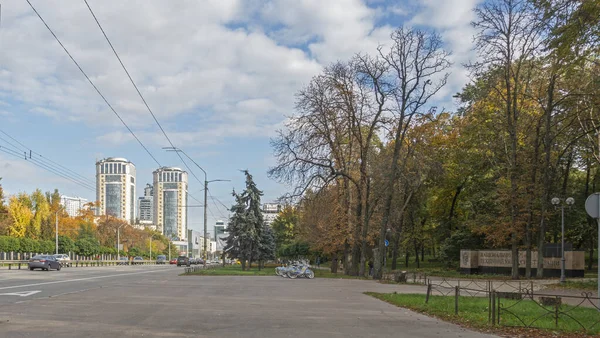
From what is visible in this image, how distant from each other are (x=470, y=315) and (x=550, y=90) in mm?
24862

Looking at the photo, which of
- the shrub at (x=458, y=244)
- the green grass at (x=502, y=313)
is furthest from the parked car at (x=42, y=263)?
the shrub at (x=458, y=244)

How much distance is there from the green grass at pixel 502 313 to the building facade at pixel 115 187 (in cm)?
13400

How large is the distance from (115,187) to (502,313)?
162 metres

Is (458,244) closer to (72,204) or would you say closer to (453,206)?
(453,206)

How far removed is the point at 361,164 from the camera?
39.6 metres

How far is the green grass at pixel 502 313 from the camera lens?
12484mm

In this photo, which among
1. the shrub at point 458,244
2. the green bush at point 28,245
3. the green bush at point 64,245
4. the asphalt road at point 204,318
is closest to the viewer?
the asphalt road at point 204,318

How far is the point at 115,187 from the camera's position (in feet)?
538

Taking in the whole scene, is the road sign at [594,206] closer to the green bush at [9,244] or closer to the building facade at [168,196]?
the green bush at [9,244]

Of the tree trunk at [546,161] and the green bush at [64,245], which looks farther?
the green bush at [64,245]

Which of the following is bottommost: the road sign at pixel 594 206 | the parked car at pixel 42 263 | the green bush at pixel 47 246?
the green bush at pixel 47 246

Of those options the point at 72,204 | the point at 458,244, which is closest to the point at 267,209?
the point at 458,244

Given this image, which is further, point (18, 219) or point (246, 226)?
point (18, 219)

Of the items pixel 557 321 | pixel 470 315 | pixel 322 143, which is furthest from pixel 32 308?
pixel 322 143
